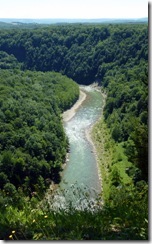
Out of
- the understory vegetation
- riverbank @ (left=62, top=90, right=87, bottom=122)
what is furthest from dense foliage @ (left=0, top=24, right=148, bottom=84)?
riverbank @ (left=62, top=90, right=87, bottom=122)

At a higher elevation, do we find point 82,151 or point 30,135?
point 30,135

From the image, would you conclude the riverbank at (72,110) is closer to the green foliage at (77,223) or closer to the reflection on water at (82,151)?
the reflection on water at (82,151)

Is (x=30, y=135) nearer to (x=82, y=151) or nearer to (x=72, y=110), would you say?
(x=82, y=151)

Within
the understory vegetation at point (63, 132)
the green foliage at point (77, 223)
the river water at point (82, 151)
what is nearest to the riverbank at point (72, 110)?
the river water at point (82, 151)

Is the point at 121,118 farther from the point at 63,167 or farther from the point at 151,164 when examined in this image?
the point at 151,164

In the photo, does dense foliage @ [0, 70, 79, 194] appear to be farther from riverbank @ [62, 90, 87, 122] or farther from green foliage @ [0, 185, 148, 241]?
green foliage @ [0, 185, 148, 241]

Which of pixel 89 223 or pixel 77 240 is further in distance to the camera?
pixel 89 223

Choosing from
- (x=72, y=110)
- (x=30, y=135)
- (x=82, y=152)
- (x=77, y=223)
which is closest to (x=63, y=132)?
(x=82, y=152)

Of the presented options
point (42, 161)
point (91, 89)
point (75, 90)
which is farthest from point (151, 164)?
point (91, 89)
